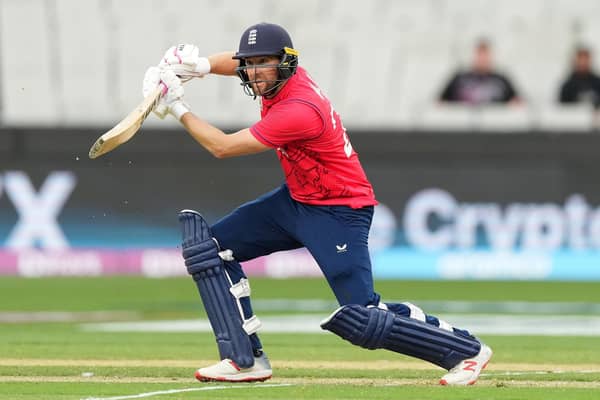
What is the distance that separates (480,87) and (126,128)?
35.4 ft

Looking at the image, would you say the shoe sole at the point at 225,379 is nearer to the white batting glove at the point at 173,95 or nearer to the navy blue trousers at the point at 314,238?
the navy blue trousers at the point at 314,238

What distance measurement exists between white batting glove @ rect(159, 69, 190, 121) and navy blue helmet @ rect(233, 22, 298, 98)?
319 millimetres

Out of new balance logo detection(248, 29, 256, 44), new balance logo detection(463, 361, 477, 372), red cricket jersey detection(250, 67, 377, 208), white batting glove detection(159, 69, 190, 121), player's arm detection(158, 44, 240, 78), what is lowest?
new balance logo detection(463, 361, 477, 372)

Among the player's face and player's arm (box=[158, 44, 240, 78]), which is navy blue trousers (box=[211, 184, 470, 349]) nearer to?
the player's face

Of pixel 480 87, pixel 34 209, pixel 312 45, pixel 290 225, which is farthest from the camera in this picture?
pixel 312 45

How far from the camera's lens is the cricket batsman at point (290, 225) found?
6551 mm

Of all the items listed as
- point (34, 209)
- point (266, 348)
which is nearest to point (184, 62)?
point (266, 348)

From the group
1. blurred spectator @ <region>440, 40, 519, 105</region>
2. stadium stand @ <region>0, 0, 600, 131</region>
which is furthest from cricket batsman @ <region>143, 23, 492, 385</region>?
stadium stand @ <region>0, 0, 600, 131</region>

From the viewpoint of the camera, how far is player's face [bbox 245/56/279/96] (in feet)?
21.9

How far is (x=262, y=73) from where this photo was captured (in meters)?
6.69

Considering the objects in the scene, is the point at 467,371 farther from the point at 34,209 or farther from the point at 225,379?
the point at 34,209

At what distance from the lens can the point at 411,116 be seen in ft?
61.3

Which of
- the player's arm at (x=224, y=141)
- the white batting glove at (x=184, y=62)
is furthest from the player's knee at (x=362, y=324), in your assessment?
the white batting glove at (x=184, y=62)

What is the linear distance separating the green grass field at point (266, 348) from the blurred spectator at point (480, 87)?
2.66 metres
